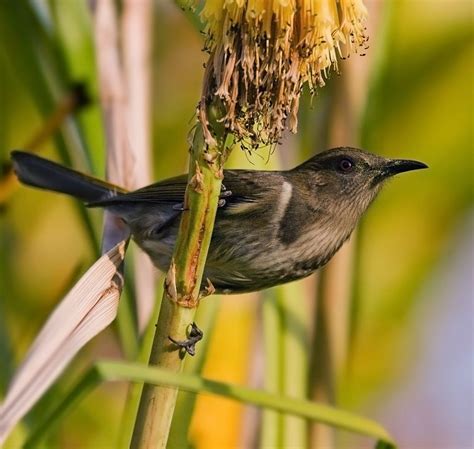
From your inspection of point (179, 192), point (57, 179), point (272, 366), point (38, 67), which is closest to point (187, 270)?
point (272, 366)

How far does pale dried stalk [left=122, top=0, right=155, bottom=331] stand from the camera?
1580 mm

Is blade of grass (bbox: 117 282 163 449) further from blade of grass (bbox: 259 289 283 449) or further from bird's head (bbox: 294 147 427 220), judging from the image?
bird's head (bbox: 294 147 427 220)

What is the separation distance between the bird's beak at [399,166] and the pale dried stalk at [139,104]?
506mm

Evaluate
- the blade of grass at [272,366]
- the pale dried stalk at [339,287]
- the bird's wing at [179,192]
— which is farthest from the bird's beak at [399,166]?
the blade of grass at [272,366]

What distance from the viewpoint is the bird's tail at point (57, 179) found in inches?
73.8

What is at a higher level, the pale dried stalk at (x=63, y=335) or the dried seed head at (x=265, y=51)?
the dried seed head at (x=265, y=51)

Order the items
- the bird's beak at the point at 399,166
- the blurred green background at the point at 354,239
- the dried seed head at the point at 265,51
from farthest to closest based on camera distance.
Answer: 1. the bird's beak at the point at 399,166
2. the blurred green background at the point at 354,239
3. the dried seed head at the point at 265,51

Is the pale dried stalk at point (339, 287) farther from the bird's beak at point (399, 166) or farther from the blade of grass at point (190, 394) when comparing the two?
the blade of grass at point (190, 394)

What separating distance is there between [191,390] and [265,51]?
37cm

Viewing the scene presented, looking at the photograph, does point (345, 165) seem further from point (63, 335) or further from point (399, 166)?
point (63, 335)

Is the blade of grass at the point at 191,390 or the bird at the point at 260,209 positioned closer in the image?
the blade of grass at the point at 191,390

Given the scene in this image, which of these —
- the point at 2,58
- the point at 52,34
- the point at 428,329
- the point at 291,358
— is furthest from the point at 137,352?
the point at 2,58

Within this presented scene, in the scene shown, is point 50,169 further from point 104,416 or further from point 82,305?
point 82,305

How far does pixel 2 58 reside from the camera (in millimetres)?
2346
